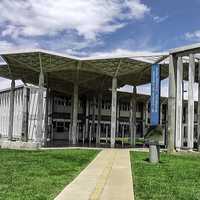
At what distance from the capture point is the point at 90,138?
195 feet

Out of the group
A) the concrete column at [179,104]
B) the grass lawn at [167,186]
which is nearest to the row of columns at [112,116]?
the concrete column at [179,104]

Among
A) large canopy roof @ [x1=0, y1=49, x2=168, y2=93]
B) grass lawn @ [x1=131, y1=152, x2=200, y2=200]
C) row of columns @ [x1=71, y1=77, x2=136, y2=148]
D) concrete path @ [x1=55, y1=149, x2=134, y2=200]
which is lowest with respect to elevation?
grass lawn @ [x1=131, y1=152, x2=200, y2=200]

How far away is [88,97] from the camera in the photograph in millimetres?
61250

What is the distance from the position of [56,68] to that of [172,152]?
14.4 m

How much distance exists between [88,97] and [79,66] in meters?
23.0

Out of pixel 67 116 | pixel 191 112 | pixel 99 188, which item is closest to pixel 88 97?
pixel 67 116

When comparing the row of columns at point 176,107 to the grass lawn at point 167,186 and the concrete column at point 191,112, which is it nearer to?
the concrete column at point 191,112

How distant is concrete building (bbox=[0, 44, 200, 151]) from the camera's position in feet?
102

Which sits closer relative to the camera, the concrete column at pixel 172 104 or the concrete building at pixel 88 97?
the concrete column at pixel 172 104

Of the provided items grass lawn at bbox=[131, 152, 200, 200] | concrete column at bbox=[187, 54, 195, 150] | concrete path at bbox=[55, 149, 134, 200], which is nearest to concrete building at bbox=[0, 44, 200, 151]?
concrete column at bbox=[187, 54, 195, 150]

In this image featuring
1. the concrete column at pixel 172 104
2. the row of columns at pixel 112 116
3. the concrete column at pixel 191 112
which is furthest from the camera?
the row of columns at pixel 112 116

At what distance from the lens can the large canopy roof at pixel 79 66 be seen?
3512 cm

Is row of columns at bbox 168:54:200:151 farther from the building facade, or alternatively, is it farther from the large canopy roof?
the building facade

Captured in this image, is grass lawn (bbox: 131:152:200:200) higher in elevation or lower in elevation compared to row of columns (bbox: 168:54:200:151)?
lower
